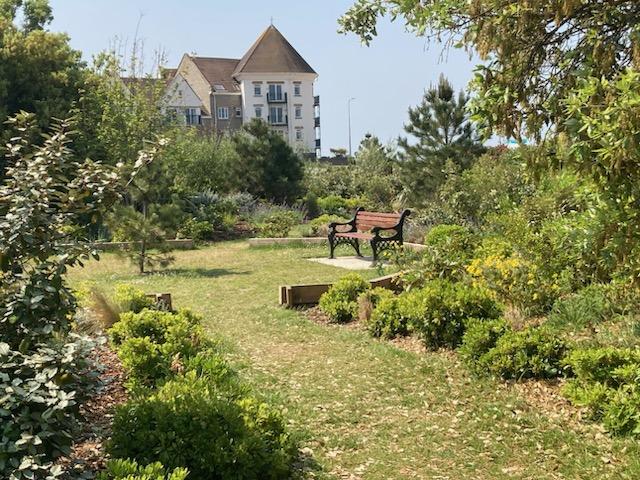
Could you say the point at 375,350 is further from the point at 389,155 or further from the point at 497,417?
the point at 389,155

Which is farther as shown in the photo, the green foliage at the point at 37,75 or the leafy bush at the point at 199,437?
the green foliage at the point at 37,75

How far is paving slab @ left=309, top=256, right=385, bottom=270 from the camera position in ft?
40.7

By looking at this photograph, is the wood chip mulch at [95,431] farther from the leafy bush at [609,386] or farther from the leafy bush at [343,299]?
the leafy bush at [609,386]

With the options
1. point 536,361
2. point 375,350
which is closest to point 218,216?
point 375,350

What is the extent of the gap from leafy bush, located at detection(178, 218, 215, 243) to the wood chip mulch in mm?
13094

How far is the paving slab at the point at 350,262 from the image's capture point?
40.7ft

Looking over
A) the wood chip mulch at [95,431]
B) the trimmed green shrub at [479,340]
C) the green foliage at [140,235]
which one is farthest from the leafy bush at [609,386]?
the green foliage at [140,235]

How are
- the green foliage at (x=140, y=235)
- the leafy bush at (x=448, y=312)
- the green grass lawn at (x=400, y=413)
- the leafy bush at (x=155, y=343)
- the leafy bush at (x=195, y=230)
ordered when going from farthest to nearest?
the leafy bush at (x=195, y=230) < the green foliage at (x=140, y=235) < the leafy bush at (x=448, y=312) < the leafy bush at (x=155, y=343) < the green grass lawn at (x=400, y=413)

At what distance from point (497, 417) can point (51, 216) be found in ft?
10.9

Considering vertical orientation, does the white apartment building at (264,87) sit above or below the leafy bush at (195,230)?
above

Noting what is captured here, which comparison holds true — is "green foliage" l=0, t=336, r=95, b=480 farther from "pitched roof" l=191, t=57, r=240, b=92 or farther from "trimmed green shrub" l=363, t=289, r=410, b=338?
"pitched roof" l=191, t=57, r=240, b=92

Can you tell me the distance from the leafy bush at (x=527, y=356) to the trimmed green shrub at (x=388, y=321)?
5.00ft

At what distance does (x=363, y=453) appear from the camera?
418cm

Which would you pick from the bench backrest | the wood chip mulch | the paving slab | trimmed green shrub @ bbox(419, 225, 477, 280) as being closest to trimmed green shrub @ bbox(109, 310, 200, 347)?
the wood chip mulch
